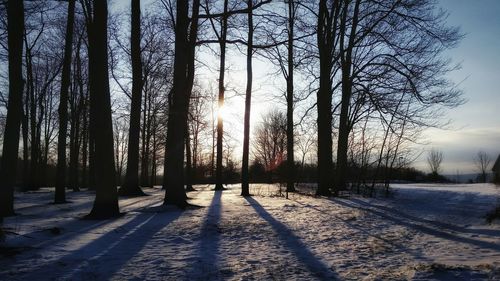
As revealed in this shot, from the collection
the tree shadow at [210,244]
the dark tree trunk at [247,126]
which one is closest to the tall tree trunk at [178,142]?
the tree shadow at [210,244]

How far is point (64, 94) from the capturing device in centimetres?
1817

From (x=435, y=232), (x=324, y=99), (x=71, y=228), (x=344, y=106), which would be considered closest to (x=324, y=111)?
(x=324, y=99)

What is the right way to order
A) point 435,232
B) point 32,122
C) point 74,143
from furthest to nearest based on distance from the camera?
point 32,122
point 74,143
point 435,232

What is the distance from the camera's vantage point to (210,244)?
7.83 m

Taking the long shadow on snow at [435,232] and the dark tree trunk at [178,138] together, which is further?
the dark tree trunk at [178,138]

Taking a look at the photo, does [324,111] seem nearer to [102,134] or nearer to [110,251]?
[102,134]

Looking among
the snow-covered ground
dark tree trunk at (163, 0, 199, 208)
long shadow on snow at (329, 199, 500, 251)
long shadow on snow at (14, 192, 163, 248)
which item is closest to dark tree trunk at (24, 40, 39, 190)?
dark tree trunk at (163, 0, 199, 208)

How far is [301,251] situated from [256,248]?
2.55ft

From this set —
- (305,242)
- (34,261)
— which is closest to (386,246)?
(305,242)

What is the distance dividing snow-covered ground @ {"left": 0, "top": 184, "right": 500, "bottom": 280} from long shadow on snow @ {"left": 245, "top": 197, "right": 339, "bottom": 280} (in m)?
→ 0.02

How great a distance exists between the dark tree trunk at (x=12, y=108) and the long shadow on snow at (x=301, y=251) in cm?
771

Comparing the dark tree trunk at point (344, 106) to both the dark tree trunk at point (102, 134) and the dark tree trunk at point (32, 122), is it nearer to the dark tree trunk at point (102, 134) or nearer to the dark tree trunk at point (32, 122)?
the dark tree trunk at point (102, 134)

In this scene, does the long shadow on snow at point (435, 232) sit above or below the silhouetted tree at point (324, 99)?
below

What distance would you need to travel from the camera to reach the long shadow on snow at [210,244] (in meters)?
6.17
